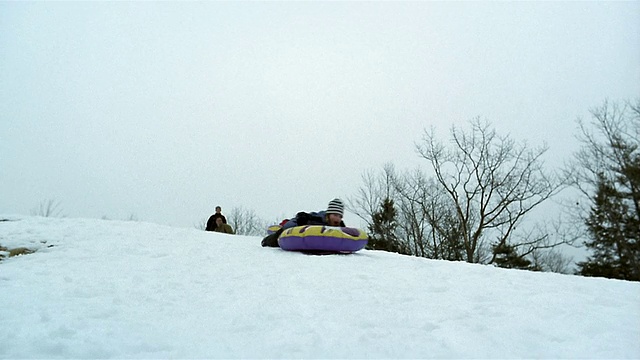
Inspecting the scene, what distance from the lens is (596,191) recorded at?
12000mm

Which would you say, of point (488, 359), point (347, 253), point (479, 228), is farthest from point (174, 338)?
point (479, 228)

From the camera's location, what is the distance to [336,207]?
5.89 m

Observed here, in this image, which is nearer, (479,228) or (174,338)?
(174,338)

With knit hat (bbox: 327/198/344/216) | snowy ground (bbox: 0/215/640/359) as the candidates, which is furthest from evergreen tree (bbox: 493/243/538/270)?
snowy ground (bbox: 0/215/640/359)

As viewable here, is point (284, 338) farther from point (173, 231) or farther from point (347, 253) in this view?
point (173, 231)

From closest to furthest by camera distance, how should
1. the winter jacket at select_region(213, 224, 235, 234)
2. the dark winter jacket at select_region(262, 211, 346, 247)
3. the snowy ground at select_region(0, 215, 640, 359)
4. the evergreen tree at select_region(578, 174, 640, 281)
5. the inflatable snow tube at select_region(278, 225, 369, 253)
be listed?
1. the snowy ground at select_region(0, 215, 640, 359)
2. the inflatable snow tube at select_region(278, 225, 369, 253)
3. the dark winter jacket at select_region(262, 211, 346, 247)
4. the winter jacket at select_region(213, 224, 235, 234)
5. the evergreen tree at select_region(578, 174, 640, 281)

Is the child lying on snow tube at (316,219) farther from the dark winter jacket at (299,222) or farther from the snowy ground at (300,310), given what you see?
the snowy ground at (300,310)

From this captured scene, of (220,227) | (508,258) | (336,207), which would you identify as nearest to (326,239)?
(336,207)

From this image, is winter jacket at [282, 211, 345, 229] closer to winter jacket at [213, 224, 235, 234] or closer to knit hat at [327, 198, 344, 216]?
knit hat at [327, 198, 344, 216]

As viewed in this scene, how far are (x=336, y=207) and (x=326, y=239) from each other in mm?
998

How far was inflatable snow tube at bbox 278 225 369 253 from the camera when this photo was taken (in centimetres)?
498

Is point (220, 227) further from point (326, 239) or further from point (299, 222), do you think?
point (326, 239)

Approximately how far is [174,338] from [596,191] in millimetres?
14225

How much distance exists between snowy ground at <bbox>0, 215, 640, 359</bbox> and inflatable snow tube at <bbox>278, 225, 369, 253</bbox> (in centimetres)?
87
